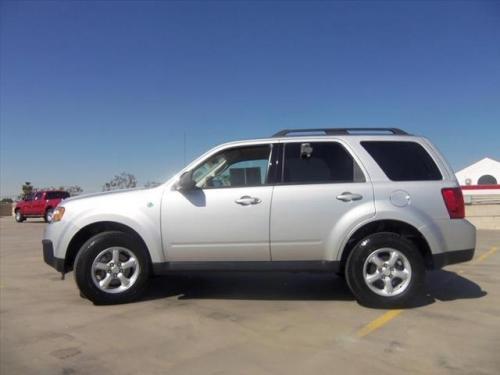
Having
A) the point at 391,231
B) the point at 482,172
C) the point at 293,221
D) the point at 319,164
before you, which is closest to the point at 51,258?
the point at 293,221

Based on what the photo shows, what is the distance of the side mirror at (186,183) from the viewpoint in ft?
17.6

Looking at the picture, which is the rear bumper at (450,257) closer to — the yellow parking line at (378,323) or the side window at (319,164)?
the yellow parking line at (378,323)

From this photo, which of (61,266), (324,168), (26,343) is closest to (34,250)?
(61,266)

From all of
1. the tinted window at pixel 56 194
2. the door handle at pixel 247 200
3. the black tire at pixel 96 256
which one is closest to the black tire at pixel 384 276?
the door handle at pixel 247 200

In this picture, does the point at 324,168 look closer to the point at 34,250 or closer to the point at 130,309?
the point at 130,309

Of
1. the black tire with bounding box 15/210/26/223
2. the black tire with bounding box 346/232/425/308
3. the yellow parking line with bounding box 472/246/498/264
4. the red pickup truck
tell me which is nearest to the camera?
the black tire with bounding box 346/232/425/308

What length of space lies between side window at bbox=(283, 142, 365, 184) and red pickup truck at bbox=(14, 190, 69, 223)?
22.9m

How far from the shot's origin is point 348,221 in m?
5.18

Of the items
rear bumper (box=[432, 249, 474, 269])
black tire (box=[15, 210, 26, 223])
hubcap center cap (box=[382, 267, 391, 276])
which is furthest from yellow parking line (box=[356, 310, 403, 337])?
black tire (box=[15, 210, 26, 223])

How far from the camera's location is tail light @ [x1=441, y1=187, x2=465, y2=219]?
5.23 meters

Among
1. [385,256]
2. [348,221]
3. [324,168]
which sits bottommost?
[385,256]

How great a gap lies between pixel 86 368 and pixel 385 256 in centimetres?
324

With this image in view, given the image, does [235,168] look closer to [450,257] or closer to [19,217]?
[450,257]

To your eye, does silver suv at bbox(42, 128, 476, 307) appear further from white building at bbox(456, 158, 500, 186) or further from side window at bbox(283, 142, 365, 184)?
white building at bbox(456, 158, 500, 186)
